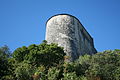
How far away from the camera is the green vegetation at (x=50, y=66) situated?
13.9 metres

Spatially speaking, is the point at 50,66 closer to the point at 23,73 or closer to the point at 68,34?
the point at 23,73

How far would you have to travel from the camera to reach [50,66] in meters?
16.4

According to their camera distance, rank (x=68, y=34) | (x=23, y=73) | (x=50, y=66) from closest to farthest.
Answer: (x=23, y=73)
(x=50, y=66)
(x=68, y=34)

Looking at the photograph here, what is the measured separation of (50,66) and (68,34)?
404 inches

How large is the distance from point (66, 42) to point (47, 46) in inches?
284

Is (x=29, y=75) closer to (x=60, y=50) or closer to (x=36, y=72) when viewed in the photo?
(x=36, y=72)

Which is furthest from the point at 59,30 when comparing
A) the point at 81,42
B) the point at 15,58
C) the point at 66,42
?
the point at 15,58

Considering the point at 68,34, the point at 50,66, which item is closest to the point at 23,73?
the point at 50,66

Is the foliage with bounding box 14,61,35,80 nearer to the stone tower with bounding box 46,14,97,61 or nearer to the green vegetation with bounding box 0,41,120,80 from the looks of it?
the green vegetation with bounding box 0,41,120,80

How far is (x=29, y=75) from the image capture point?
45.9 feet

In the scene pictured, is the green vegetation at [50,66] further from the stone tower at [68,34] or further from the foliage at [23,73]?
the stone tower at [68,34]

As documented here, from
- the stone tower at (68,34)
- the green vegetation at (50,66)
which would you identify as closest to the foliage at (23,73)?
the green vegetation at (50,66)

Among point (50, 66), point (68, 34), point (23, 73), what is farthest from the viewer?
point (68, 34)

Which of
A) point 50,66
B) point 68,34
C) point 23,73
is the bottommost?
point 23,73
